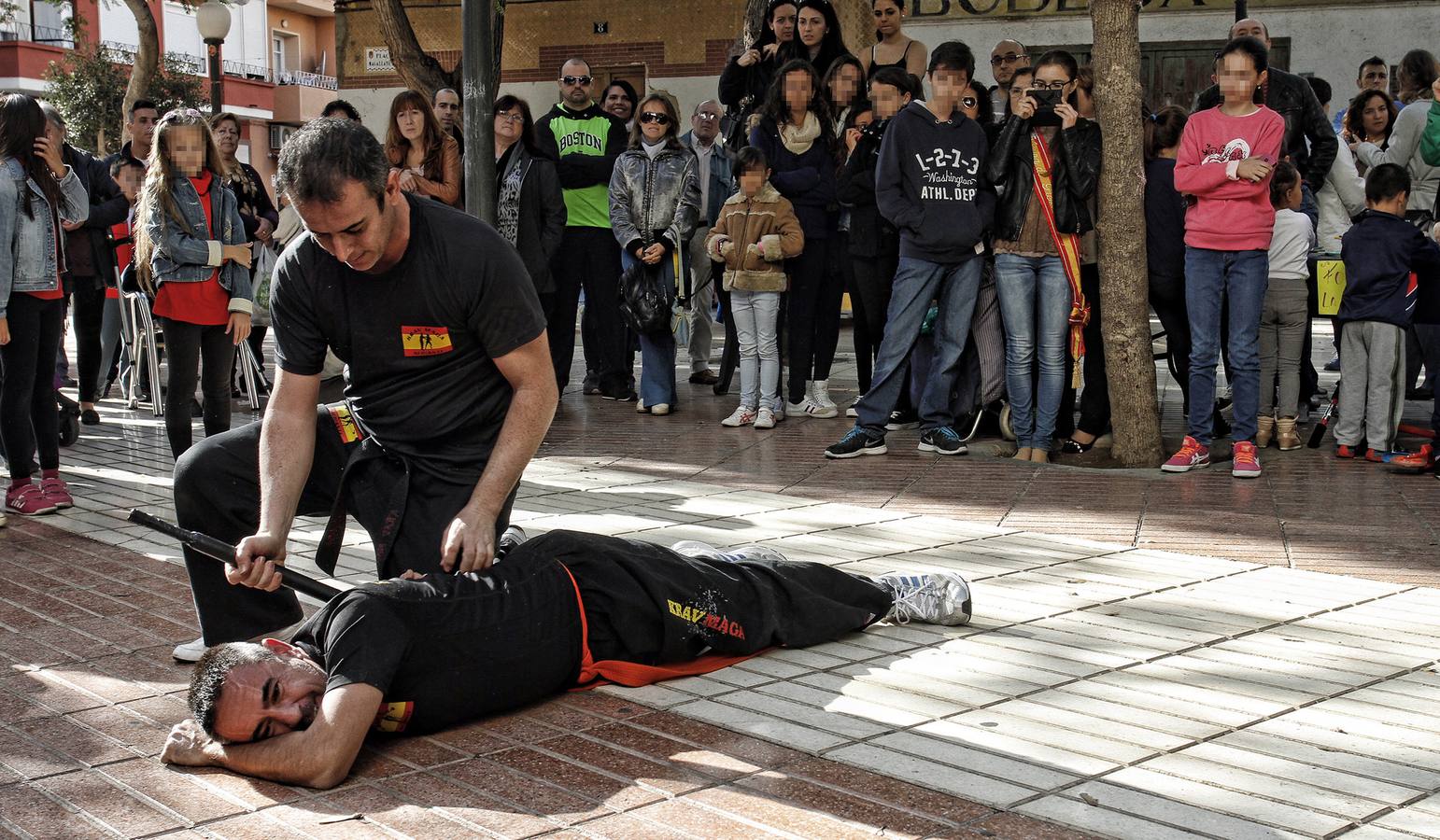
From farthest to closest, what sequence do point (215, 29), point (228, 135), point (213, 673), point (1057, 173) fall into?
point (215, 29), point (228, 135), point (1057, 173), point (213, 673)

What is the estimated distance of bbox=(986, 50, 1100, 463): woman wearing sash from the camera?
8031 millimetres

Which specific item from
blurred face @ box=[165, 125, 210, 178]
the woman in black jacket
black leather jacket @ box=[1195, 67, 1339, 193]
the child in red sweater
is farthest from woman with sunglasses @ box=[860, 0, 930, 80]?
blurred face @ box=[165, 125, 210, 178]

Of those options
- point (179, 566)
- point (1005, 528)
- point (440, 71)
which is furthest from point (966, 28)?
point (179, 566)

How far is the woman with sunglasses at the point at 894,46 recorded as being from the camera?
408 inches

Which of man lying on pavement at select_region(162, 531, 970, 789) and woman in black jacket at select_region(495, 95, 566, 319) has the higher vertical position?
woman in black jacket at select_region(495, 95, 566, 319)

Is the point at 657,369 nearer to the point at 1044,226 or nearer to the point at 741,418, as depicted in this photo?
the point at 741,418

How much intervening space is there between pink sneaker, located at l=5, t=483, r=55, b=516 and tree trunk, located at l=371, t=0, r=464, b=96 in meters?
8.86

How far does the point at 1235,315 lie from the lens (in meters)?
7.86

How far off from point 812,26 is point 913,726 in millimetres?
7206

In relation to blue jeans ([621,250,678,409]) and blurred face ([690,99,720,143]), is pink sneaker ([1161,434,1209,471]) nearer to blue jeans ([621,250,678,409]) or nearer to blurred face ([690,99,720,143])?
blue jeans ([621,250,678,409])

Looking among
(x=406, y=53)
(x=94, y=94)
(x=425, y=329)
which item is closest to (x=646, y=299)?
(x=425, y=329)

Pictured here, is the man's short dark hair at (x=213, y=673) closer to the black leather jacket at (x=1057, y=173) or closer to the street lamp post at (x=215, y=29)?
the black leather jacket at (x=1057, y=173)

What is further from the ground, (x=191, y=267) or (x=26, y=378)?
(x=191, y=267)

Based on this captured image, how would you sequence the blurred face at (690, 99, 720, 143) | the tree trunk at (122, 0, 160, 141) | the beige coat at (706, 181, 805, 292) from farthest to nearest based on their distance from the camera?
1. the tree trunk at (122, 0, 160, 141)
2. the blurred face at (690, 99, 720, 143)
3. the beige coat at (706, 181, 805, 292)
